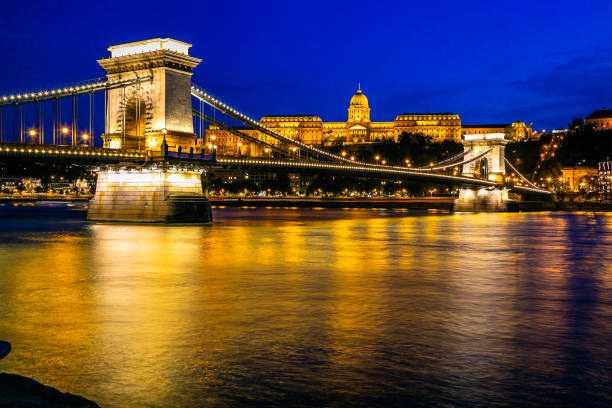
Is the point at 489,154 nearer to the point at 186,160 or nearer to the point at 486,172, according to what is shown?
the point at 486,172

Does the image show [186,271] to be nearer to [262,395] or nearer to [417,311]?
[417,311]

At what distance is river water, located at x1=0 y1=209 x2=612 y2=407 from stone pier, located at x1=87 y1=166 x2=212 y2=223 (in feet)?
44.4

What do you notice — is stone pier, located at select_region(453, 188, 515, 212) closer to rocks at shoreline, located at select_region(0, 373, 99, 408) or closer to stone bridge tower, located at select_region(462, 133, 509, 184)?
stone bridge tower, located at select_region(462, 133, 509, 184)

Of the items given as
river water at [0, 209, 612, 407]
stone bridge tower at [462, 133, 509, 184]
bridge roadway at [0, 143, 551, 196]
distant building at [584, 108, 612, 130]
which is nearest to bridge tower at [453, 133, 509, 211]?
stone bridge tower at [462, 133, 509, 184]

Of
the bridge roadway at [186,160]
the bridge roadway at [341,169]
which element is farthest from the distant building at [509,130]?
the bridge roadway at [186,160]

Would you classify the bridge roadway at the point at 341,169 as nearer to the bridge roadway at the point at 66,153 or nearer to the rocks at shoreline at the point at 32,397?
the bridge roadway at the point at 66,153

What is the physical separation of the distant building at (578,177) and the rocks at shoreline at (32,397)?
127 meters

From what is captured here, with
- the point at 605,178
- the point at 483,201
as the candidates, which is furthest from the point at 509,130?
the point at 483,201

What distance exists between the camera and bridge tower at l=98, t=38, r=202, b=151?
39.1 m

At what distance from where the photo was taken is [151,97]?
3972 cm

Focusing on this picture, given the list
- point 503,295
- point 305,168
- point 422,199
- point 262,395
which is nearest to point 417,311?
point 503,295

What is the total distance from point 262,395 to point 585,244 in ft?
94.8

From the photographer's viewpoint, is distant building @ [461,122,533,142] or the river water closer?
the river water

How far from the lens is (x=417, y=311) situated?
40.0ft
